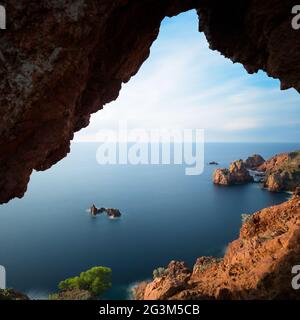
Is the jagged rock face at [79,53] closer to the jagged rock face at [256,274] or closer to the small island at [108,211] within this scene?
the jagged rock face at [256,274]

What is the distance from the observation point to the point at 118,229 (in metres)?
98.9

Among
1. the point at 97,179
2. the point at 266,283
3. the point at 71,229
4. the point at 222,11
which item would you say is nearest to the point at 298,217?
the point at 266,283

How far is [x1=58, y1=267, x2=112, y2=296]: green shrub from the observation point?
2051 inches

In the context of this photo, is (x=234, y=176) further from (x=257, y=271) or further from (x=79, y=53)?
(x=79, y=53)

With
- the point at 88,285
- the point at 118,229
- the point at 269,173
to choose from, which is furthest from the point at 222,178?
the point at 88,285

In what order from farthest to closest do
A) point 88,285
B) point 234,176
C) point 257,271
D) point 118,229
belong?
point 234,176 → point 118,229 → point 88,285 → point 257,271

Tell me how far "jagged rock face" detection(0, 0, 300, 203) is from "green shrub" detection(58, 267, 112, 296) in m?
39.5

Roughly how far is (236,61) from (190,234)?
251ft

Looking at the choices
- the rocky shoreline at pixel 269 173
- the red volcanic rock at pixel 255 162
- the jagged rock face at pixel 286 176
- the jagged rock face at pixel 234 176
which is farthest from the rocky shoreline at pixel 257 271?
the red volcanic rock at pixel 255 162

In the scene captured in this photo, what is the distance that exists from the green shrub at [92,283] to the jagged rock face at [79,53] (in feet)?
130

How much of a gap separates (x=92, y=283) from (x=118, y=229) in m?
46.2

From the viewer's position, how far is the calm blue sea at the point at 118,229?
244 ft

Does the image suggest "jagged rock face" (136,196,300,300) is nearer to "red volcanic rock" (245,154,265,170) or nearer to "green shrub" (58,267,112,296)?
"green shrub" (58,267,112,296)

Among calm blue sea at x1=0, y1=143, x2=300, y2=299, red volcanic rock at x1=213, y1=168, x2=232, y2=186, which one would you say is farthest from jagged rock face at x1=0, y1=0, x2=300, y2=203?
red volcanic rock at x1=213, y1=168, x2=232, y2=186
